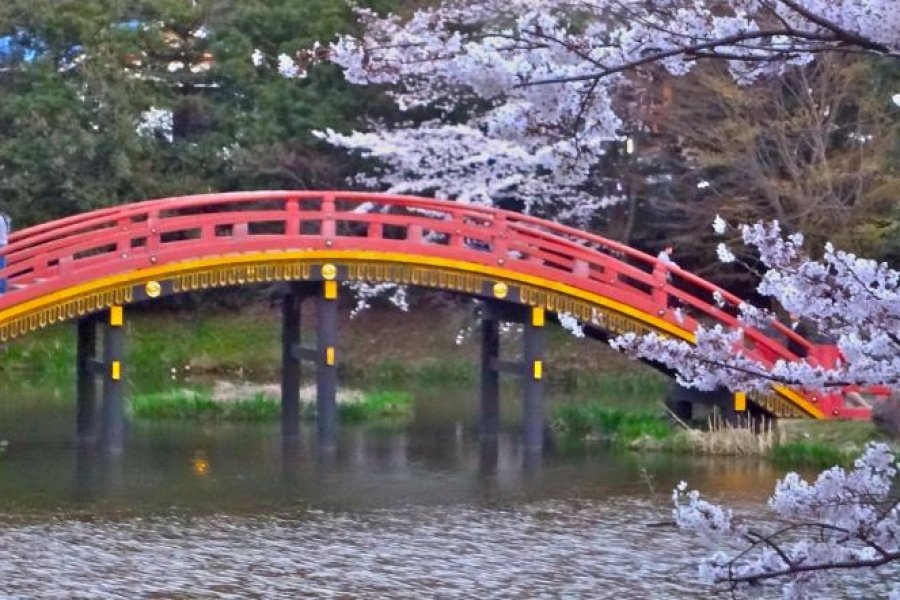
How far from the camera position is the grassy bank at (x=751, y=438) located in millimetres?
15664

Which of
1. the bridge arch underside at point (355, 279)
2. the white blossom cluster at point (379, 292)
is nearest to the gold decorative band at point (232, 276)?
the bridge arch underside at point (355, 279)

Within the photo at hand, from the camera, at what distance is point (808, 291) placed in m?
5.25

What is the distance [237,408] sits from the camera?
20016 mm

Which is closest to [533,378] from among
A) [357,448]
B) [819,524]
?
[357,448]

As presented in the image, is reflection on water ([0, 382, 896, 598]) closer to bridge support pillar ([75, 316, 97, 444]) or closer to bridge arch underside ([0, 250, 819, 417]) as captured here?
bridge support pillar ([75, 316, 97, 444])

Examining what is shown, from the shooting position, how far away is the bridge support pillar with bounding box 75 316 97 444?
693 inches

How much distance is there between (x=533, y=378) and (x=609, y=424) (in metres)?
1.31

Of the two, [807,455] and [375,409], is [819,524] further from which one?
[375,409]

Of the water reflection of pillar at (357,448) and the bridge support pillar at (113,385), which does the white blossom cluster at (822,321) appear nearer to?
the water reflection of pillar at (357,448)

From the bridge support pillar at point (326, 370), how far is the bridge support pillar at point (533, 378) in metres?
2.00

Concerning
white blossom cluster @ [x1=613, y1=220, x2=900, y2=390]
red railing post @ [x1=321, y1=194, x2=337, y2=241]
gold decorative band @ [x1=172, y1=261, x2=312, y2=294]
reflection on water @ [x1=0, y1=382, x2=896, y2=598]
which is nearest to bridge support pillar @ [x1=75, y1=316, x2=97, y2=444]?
reflection on water @ [x1=0, y1=382, x2=896, y2=598]

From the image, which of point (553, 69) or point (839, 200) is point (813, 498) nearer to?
point (553, 69)

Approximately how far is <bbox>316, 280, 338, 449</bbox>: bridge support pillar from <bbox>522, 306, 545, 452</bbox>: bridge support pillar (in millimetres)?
1995

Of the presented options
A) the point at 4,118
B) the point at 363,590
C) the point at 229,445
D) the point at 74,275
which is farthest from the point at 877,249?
the point at 4,118
